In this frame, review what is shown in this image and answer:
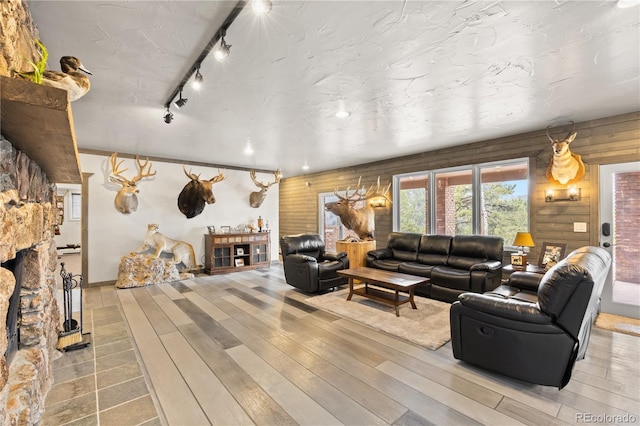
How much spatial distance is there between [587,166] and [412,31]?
12.2ft

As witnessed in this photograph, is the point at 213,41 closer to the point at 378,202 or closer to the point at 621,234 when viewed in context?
the point at 378,202

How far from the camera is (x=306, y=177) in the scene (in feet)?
28.7

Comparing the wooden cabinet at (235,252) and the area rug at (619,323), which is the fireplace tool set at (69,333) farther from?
the area rug at (619,323)

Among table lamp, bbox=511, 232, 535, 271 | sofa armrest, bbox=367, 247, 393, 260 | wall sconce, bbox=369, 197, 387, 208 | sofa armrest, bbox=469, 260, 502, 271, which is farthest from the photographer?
wall sconce, bbox=369, 197, 387, 208

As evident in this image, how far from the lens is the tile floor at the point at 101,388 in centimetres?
192

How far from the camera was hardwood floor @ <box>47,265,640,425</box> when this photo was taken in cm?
191

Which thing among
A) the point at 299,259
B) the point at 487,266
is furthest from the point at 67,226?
the point at 487,266

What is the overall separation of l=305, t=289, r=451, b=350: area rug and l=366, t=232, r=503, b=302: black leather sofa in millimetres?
318

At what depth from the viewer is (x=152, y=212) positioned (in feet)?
20.1

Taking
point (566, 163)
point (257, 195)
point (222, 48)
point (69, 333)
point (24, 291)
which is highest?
point (222, 48)

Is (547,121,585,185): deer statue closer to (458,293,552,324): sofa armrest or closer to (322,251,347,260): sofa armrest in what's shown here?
(458,293,552,324): sofa armrest

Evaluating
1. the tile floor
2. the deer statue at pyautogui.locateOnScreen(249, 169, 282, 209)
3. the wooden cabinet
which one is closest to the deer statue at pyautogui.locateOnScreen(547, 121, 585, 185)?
the tile floor

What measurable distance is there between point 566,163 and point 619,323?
2.16 metres

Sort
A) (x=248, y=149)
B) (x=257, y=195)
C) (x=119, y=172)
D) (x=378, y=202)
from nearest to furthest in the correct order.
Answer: (x=119, y=172), (x=248, y=149), (x=378, y=202), (x=257, y=195)
